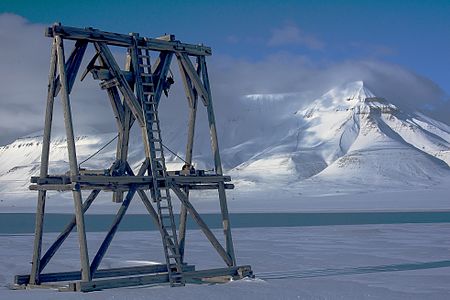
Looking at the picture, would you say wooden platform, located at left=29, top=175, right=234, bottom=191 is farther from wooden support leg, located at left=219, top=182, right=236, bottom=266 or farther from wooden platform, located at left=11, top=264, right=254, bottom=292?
wooden platform, located at left=11, top=264, right=254, bottom=292

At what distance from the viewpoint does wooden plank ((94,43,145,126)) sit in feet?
48.2

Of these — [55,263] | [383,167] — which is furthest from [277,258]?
[383,167]

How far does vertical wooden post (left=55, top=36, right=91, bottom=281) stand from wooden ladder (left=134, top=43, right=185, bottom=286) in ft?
4.68

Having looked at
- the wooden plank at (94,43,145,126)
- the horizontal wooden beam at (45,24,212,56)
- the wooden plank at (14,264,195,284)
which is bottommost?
the wooden plank at (14,264,195,284)

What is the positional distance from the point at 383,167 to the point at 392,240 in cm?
11653

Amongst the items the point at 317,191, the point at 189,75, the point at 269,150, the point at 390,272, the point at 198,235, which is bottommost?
the point at 390,272

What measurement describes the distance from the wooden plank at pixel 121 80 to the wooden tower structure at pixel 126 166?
2cm

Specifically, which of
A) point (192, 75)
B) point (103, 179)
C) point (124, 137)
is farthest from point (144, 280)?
point (192, 75)

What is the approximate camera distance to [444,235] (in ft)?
94.7

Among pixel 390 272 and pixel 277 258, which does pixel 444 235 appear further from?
pixel 390 272

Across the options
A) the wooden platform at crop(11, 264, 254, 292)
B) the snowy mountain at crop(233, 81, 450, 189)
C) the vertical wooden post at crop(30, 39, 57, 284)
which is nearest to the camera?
the wooden platform at crop(11, 264, 254, 292)

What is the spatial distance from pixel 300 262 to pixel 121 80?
270 inches

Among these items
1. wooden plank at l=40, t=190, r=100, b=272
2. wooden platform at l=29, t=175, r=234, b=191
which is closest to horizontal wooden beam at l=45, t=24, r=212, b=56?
wooden platform at l=29, t=175, r=234, b=191

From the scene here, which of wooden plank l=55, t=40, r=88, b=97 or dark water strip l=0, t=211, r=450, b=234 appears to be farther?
dark water strip l=0, t=211, r=450, b=234
